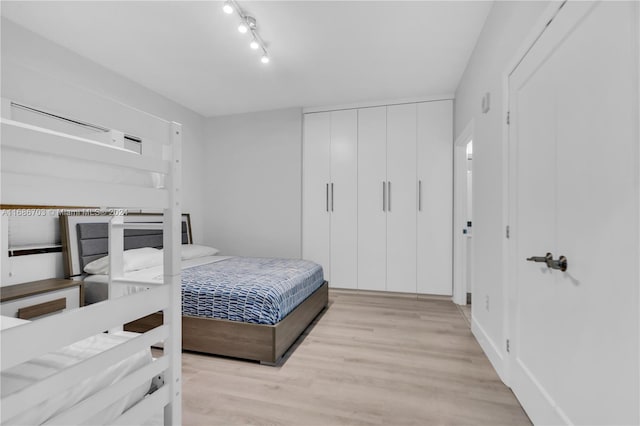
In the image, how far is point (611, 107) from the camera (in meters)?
0.98

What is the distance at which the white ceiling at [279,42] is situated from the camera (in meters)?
2.26

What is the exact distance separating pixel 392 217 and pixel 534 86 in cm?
259

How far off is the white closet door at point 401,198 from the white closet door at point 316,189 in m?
0.87

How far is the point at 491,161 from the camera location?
7.08 ft

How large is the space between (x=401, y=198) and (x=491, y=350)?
2207mm

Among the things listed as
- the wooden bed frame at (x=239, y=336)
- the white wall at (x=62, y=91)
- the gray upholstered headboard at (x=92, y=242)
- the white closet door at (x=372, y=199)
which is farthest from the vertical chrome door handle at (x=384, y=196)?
the gray upholstered headboard at (x=92, y=242)

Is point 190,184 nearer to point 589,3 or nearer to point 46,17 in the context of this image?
point 46,17

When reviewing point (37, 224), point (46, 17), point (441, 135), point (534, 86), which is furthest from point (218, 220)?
point (534, 86)

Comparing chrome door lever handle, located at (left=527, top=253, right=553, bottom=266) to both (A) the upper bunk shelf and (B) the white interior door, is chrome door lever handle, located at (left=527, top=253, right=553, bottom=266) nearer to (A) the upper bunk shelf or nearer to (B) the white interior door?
(B) the white interior door

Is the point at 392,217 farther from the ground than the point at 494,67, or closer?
closer

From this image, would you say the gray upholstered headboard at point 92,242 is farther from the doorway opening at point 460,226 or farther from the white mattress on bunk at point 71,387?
the doorway opening at point 460,226

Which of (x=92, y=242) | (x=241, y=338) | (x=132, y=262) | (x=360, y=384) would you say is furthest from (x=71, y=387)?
(x=92, y=242)

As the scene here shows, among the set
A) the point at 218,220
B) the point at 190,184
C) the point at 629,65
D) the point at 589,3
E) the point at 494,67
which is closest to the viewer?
the point at 629,65

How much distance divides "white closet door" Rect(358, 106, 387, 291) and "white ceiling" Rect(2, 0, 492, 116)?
15.8 inches
